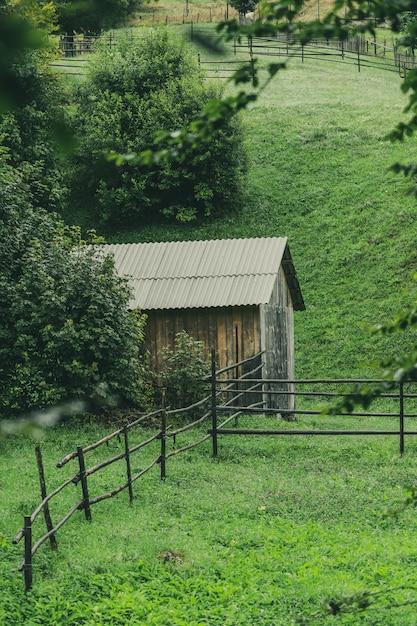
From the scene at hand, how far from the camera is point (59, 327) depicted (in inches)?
623

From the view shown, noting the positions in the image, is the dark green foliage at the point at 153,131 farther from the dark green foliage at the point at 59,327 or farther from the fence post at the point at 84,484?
the fence post at the point at 84,484

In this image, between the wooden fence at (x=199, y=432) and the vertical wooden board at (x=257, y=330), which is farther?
the vertical wooden board at (x=257, y=330)

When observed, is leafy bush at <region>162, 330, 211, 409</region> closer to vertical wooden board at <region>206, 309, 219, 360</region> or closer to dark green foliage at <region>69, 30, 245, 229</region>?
vertical wooden board at <region>206, 309, 219, 360</region>

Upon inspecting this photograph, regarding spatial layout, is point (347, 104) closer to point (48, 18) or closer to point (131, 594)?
point (131, 594)

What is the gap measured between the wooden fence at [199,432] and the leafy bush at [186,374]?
0.91 feet

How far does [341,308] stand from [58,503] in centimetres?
1644

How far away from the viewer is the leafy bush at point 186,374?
16.6 metres

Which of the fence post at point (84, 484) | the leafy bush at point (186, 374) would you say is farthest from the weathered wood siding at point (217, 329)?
the fence post at point (84, 484)

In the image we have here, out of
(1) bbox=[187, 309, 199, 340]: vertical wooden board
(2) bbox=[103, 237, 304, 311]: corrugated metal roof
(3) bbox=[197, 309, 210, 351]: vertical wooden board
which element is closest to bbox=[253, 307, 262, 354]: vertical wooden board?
(2) bbox=[103, 237, 304, 311]: corrugated metal roof

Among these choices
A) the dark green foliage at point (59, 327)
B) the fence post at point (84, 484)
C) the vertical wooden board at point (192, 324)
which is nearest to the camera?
the fence post at point (84, 484)

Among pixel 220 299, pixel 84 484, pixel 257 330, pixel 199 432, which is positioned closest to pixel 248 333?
pixel 257 330

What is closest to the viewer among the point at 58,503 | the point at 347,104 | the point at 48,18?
the point at 48,18

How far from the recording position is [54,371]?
15852mm

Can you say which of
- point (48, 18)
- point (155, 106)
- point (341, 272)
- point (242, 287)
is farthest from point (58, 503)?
point (155, 106)
